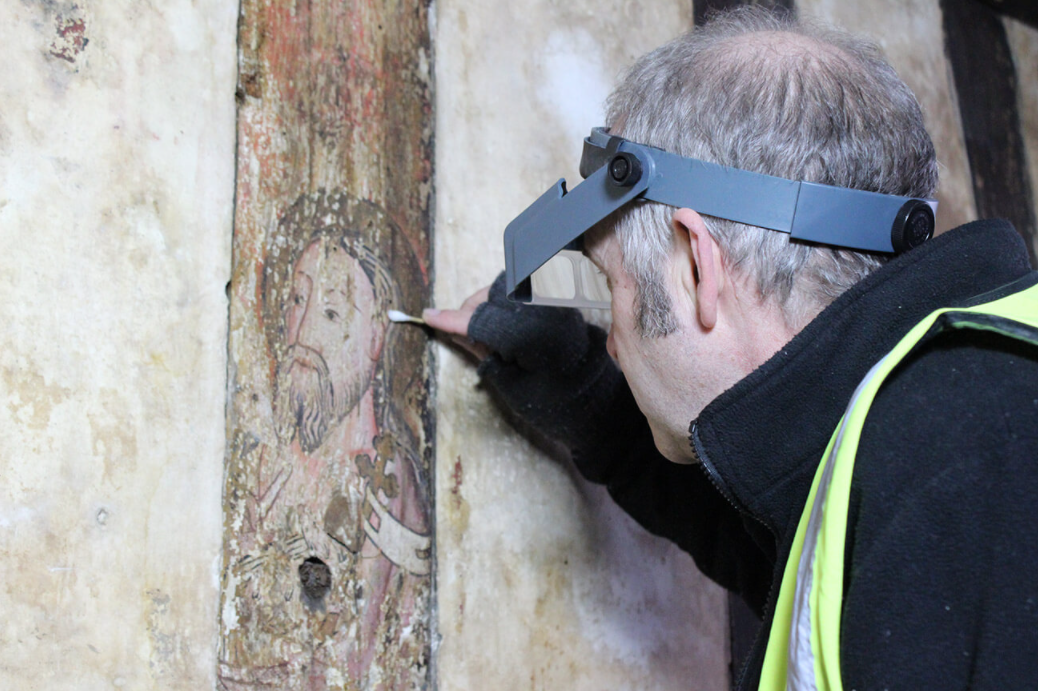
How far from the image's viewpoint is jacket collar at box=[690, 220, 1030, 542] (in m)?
0.82

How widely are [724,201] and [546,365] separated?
479mm

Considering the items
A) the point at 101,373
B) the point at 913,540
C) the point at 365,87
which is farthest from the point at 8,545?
the point at 913,540

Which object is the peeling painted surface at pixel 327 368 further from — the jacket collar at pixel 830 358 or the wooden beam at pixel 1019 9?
the wooden beam at pixel 1019 9

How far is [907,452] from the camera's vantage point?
685 mm

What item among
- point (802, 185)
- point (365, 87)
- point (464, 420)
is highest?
point (365, 87)

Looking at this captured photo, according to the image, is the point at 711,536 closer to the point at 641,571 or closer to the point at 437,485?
the point at 641,571

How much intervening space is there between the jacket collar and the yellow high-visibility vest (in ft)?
0.28

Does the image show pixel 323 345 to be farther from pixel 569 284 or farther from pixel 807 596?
pixel 807 596

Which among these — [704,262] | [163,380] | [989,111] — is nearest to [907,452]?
[704,262]

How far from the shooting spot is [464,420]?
1372 mm

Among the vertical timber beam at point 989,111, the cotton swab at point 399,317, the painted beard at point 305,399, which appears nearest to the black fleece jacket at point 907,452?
the cotton swab at point 399,317

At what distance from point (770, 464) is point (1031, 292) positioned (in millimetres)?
295

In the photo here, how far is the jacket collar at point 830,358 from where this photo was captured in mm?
824

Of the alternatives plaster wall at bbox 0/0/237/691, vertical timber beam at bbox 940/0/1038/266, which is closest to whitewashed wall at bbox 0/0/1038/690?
plaster wall at bbox 0/0/237/691
